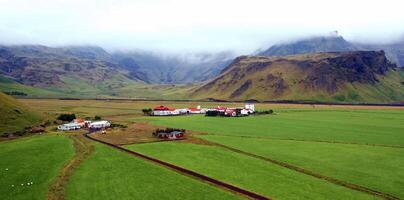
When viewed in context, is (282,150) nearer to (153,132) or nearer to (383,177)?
(383,177)

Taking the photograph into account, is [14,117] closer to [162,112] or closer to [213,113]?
[162,112]

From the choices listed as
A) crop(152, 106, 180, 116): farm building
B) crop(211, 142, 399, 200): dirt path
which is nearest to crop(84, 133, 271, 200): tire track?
crop(211, 142, 399, 200): dirt path

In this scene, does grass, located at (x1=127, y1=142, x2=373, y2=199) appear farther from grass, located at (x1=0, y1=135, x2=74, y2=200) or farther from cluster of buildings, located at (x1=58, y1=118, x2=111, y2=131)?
cluster of buildings, located at (x1=58, y1=118, x2=111, y2=131)

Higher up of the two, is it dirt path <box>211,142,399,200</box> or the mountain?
the mountain

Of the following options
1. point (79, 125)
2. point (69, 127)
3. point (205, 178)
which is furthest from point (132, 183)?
point (79, 125)

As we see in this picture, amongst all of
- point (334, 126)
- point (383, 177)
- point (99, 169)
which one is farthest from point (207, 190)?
point (334, 126)

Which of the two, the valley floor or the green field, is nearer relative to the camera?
the valley floor
